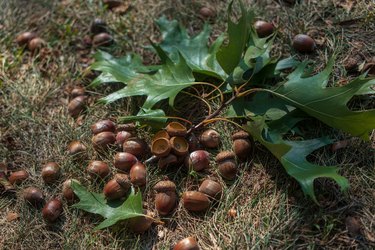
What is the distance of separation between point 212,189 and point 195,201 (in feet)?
0.38

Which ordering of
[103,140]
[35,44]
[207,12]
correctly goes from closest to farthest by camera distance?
[103,140]
[207,12]
[35,44]

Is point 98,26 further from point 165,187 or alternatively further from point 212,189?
point 212,189

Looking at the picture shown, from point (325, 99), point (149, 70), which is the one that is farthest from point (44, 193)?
point (325, 99)

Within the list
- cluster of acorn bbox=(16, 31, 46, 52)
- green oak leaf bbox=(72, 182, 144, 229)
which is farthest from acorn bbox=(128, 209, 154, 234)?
cluster of acorn bbox=(16, 31, 46, 52)

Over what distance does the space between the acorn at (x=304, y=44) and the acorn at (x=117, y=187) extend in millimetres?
1358

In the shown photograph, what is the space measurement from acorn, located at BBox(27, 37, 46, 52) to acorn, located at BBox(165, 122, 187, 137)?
4.75 feet

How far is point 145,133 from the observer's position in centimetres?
279

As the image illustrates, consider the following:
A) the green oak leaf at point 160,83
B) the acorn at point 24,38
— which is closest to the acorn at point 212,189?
the green oak leaf at point 160,83

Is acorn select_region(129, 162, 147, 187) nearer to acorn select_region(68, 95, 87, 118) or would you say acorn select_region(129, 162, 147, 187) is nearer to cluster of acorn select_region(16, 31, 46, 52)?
acorn select_region(68, 95, 87, 118)

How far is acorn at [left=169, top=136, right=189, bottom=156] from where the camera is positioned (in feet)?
8.47

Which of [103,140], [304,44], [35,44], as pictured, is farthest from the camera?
[35,44]

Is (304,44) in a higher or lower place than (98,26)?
higher

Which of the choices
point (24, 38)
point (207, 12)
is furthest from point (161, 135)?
point (24, 38)

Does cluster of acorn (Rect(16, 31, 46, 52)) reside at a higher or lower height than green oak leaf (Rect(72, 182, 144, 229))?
higher
